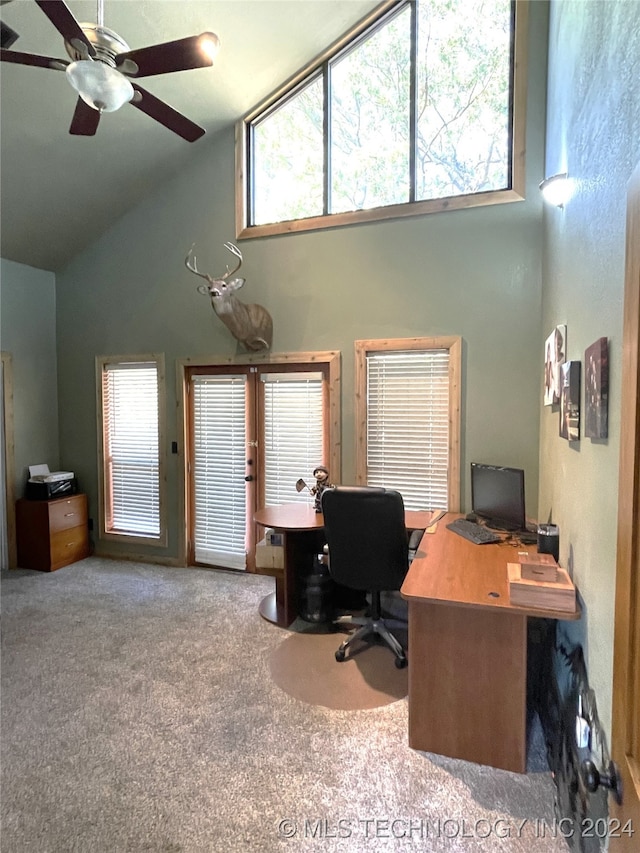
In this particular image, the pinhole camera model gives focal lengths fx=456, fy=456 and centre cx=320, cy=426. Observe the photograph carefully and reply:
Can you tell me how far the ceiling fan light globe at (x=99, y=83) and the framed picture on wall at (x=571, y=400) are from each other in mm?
2268

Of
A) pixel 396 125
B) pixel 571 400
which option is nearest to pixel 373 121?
pixel 396 125

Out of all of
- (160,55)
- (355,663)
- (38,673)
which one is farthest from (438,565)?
(160,55)

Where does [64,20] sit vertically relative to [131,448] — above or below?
above

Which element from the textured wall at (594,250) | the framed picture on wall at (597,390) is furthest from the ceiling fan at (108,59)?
the framed picture on wall at (597,390)

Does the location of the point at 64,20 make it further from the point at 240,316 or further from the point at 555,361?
the point at 555,361

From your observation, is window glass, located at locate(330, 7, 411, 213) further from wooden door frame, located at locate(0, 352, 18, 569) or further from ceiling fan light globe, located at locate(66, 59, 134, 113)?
wooden door frame, located at locate(0, 352, 18, 569)

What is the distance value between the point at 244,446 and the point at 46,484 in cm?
209

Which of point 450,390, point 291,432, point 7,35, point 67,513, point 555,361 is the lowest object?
point 67,513

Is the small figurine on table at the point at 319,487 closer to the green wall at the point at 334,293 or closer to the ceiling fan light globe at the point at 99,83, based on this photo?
the green wall at the point at 334,293

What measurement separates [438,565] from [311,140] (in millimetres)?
3810

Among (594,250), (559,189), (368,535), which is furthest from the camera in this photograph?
(368,535)

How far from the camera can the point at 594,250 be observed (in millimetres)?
1603

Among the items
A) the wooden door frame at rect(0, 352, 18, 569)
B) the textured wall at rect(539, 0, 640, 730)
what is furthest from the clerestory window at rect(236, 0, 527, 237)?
the wooden door frame at rect(0, 352, 18, 569)

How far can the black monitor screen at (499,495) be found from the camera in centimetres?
304
